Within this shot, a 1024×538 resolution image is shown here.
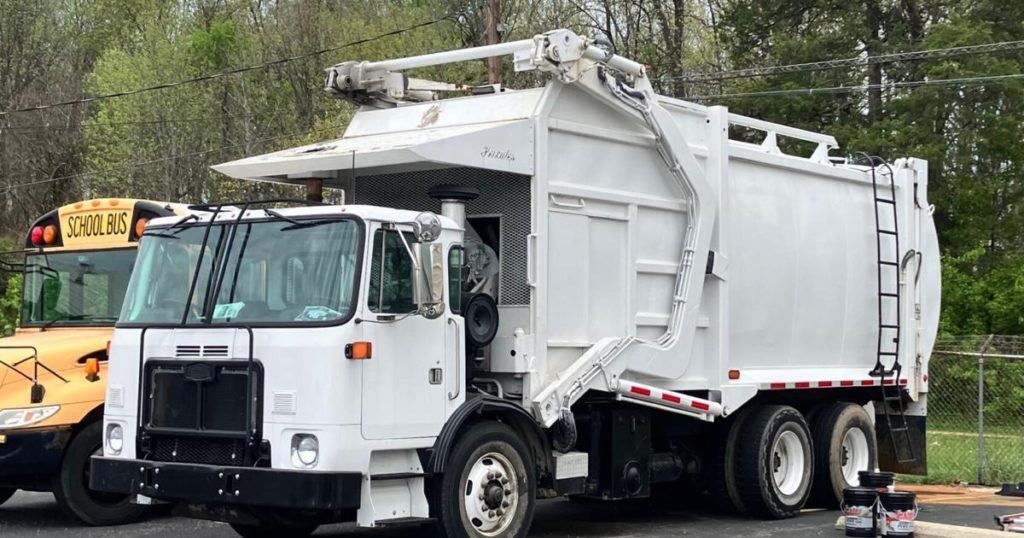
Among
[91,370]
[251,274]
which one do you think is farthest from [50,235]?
[251,274]

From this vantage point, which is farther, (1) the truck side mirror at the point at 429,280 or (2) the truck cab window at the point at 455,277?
(2) the truck cab window at the point at 455,277

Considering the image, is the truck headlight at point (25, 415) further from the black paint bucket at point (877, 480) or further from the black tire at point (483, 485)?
the black paint bucket at point (877, 480)

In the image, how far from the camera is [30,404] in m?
10.7

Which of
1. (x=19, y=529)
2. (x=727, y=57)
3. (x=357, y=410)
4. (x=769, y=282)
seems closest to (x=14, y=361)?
(x=19, y=529)

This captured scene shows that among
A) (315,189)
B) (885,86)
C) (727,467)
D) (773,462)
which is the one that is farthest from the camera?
(885,86)

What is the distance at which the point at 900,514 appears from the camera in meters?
9.97

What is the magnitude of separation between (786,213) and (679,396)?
7.87ft

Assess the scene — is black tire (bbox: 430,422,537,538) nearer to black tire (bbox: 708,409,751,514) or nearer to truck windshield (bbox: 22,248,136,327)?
black tire (bbox: 708,409,751,514)

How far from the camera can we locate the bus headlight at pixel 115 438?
8806 millimetres

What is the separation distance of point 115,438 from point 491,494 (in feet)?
8.45

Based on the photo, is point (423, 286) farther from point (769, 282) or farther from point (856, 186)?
point (856, 186)

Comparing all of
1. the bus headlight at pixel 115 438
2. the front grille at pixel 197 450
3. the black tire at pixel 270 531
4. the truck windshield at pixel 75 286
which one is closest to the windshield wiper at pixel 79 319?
A: the truck windshield at pixel 75 286

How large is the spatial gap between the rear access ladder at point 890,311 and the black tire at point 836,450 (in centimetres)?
57

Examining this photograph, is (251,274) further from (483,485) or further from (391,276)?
(483,485)
